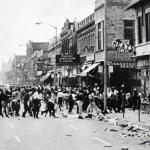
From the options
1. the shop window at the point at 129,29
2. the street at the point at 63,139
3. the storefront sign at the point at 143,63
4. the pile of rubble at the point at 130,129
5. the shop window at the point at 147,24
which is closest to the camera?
the street at the point at 63,139

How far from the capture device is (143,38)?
29516 mm

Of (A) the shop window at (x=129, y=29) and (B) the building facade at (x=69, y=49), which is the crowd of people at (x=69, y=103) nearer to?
(A) the shop window at (x=129, y=29)

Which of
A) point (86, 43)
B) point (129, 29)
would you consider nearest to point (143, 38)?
point (129, 29)

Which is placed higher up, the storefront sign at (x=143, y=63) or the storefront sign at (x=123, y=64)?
the storefront sign at (x=123, y=64)

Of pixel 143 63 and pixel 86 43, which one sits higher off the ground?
pixel 86 43

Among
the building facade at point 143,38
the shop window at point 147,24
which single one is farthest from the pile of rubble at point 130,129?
the shop window at point 147,24

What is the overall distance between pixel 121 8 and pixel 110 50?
15.4ft

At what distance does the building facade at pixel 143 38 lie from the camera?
94.5 feet

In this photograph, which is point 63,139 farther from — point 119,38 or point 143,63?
point 119,38

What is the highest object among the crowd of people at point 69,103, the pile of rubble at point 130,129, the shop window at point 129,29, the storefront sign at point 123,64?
the shop window at point 129,29

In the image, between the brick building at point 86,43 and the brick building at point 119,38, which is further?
the brick building at point 86,43

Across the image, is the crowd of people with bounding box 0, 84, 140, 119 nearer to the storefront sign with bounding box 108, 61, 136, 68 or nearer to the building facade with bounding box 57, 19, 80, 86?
the storefront sign with bounding box 108, 61, 136, 68

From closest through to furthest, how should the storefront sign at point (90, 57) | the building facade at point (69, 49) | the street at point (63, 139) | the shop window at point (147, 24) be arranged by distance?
1. the street at point (63, 139)
2. the shop window at point (147, 24)
3. the storefront sign at point (90, 57)
4. the building facade at point (69, 49)

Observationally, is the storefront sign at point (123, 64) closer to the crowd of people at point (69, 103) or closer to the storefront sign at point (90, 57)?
the storefront sign at point (90, 57)
